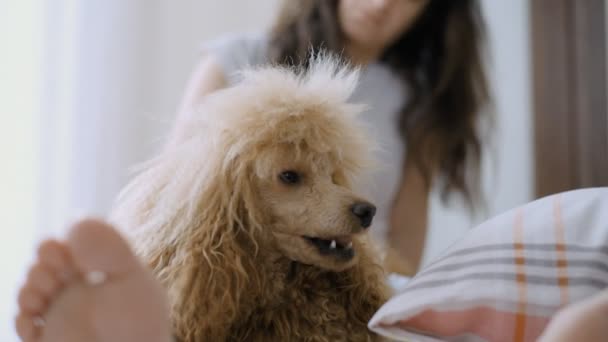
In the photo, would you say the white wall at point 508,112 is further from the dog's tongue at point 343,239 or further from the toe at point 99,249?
the toe at point 99,249

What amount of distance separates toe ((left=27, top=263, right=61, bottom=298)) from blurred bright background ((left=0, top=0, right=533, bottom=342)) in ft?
2.50

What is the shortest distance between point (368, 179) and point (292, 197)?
0.45 feet

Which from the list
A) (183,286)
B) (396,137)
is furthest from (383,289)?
(396,137)

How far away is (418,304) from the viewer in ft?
1.66

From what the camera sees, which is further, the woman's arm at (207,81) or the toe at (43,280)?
the woman's arm at (207,81)

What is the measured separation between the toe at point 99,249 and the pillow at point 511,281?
0.70ft

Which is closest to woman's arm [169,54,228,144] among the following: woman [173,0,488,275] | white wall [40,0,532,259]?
woman [173,0,488,275]

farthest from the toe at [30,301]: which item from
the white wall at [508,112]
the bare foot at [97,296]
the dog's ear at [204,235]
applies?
the white wall at [508,112]

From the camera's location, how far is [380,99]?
3.89ft

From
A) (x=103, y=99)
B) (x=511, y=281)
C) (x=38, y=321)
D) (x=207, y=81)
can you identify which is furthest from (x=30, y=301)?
(x=103, y=99)

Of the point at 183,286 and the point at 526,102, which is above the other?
the point at 183,286

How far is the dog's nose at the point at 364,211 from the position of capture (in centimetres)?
55

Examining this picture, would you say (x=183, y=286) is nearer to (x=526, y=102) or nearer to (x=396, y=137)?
(x=396, y=137)

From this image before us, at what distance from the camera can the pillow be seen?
0.50 m
